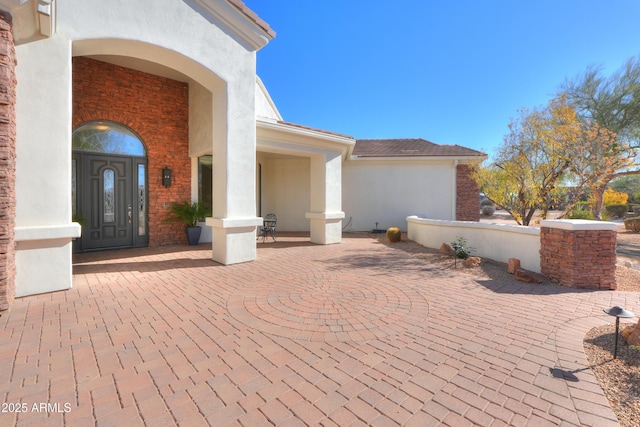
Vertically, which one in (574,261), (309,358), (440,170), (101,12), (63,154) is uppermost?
(101,12)

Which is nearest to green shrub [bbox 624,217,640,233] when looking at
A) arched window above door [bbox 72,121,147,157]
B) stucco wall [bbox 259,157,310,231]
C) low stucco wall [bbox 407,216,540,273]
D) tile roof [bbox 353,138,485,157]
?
tile roof [bbox 353,138,485,157]

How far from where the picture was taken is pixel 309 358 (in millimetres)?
2758

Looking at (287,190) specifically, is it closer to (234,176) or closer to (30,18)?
(234,176)

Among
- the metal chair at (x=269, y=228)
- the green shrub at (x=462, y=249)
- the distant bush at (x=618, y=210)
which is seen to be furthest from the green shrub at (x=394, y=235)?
the distant bush at (x=618, y=210)

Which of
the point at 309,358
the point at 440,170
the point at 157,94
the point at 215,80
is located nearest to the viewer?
the point at 309,358

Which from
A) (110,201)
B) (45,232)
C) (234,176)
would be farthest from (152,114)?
(45,232)

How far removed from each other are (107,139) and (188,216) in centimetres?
301

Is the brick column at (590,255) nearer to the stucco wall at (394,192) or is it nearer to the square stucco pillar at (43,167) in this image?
the square stucco pillar at (43,167)

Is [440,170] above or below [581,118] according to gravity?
below

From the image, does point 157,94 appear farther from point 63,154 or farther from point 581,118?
point 581,118

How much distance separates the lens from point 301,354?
2824 mm

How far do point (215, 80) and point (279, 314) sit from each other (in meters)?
5.38

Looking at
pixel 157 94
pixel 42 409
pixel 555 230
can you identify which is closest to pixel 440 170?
pixel 555 230

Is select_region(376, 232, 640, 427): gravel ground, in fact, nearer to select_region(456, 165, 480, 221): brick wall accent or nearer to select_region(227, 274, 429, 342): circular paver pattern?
select_region(227, 274, 429, 342): circular paver pattern
